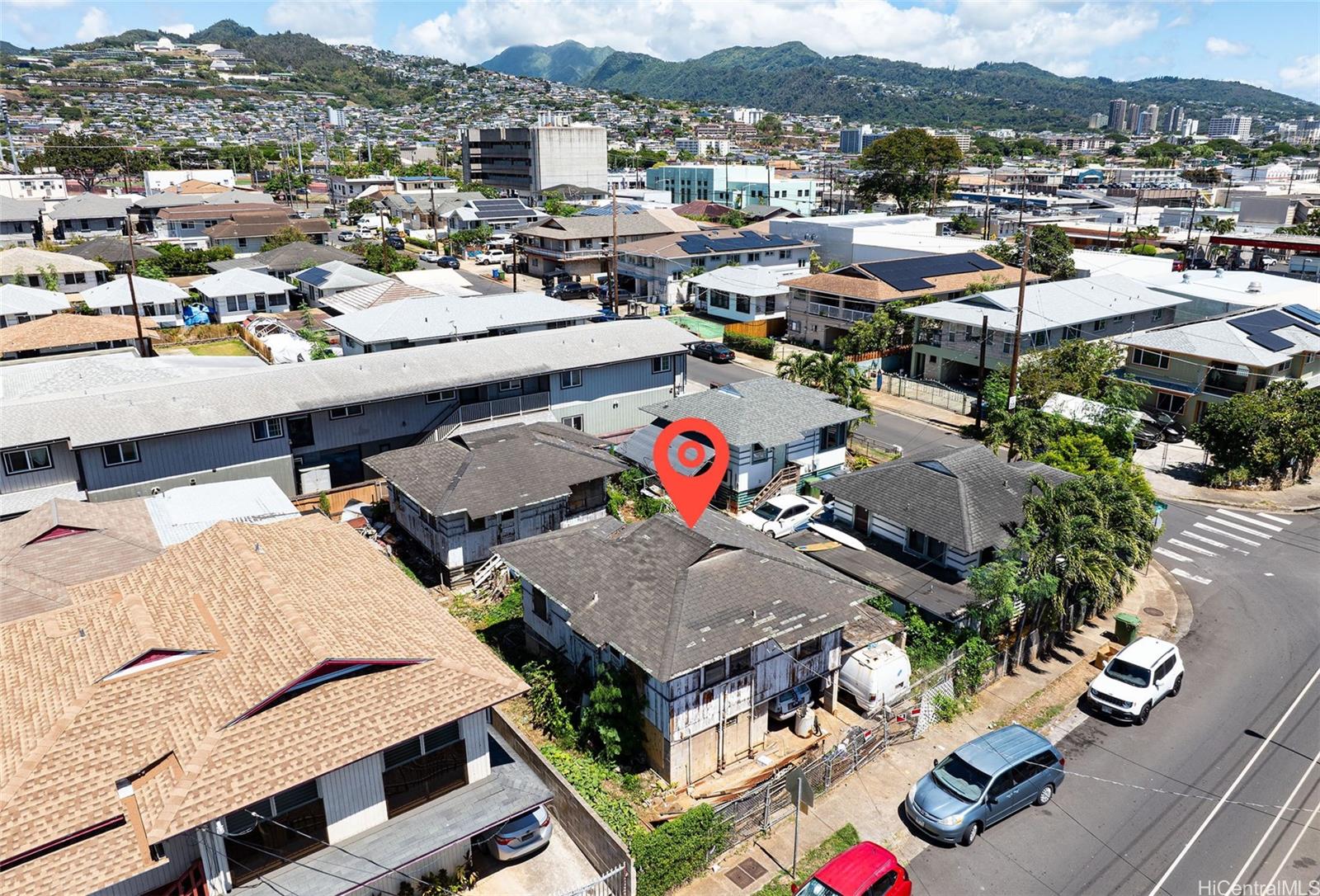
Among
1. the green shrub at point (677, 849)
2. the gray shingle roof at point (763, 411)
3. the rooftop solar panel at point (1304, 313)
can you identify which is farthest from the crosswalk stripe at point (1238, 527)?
the green shrub at point (677, 849)

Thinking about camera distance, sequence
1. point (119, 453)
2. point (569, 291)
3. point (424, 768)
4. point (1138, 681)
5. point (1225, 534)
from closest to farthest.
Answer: point (424, 768)
point (1138, 681)
point (119, 453)
point (1225, 534)
point (569, 291)

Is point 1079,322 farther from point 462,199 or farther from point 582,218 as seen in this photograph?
point 462,199

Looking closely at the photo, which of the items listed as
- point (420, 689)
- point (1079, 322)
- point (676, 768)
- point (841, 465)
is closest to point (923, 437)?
point (841, 465)

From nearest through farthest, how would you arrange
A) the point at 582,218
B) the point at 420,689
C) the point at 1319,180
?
1. the point at 420,689
2. the point at 582,218
3. the point at 1319,180

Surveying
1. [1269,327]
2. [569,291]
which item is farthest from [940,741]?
[569,291]

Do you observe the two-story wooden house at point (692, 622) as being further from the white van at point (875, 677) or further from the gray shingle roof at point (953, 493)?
the gray shingle roof at point (953, 493)

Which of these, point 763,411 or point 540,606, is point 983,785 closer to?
point 540,606

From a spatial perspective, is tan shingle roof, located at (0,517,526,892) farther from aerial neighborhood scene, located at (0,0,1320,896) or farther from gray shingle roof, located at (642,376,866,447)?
gray shingle roof, located at (642,376,866,447)

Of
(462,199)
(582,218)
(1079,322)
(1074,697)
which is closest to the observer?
(1074,697)
